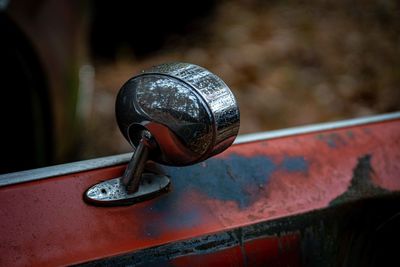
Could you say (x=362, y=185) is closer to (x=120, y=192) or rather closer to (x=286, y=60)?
(x=120, y=192)

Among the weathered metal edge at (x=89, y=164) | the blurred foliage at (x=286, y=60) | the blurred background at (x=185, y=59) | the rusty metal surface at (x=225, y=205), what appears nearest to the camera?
the rusty metal surface at (x=225, y=205)

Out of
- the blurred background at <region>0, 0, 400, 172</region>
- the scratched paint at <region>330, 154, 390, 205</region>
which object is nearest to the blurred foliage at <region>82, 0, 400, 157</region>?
the blurred background at <region>0, 0, 400, 172</region>

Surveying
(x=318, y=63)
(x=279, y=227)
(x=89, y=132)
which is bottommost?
(x=89, y=132)

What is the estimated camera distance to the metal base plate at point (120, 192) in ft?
3.76

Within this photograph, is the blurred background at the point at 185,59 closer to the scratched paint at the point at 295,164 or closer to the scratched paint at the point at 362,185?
the scratched paint at the point at 295,164

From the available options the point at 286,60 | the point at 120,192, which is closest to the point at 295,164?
the point at 120,192

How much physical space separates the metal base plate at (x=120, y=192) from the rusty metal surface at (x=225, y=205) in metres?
0.02

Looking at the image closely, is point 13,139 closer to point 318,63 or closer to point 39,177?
point 39,177

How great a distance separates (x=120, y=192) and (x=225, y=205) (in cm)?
23

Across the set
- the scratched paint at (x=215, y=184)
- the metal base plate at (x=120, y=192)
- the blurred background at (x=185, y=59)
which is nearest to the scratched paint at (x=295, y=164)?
the scratched paint at (x=215, y=184)

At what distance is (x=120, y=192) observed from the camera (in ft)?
3.82

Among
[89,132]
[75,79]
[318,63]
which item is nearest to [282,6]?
[318,63]

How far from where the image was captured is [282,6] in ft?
19.6

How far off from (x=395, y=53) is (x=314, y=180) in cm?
417
